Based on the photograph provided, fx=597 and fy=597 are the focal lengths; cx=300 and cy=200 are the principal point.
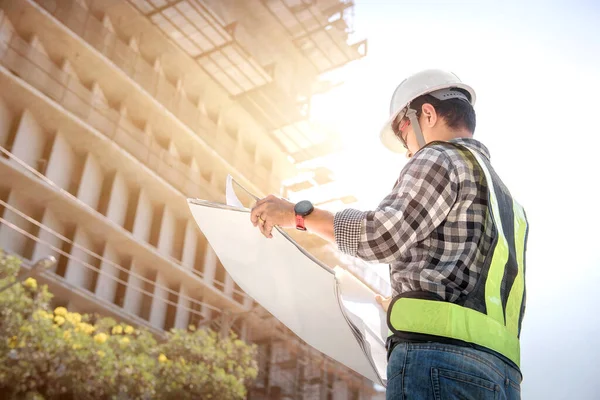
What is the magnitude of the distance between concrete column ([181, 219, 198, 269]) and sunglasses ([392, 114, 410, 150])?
61.0 feet

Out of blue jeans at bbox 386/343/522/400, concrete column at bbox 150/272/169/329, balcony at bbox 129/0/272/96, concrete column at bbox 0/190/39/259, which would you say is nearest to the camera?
blue jeans at bbox 386/343/522/400

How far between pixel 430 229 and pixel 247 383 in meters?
15.4

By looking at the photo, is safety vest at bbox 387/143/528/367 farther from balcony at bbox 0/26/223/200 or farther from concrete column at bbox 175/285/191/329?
concrete column at bbox 175/285/191/329

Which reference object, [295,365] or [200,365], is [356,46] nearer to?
[295,365]

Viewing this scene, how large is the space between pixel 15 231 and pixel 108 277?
10.6ft

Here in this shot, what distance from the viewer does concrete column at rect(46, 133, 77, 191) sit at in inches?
655

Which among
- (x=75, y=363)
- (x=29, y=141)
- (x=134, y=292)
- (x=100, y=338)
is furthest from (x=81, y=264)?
(x=75, y=363)

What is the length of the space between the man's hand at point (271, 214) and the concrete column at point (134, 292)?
16511 millimetres

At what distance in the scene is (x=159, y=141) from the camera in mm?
22016

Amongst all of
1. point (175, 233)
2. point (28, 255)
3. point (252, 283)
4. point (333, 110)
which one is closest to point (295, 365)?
point (175, 233)

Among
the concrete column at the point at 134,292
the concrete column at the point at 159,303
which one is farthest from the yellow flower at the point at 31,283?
the concrete column at the point at 159,303

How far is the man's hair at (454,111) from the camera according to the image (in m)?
2.03

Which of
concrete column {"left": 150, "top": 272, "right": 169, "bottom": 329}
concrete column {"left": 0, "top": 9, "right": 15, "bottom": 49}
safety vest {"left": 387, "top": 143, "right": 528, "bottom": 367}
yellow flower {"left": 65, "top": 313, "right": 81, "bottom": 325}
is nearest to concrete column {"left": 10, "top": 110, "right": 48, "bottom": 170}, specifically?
concrete column {"left": 0, "top": 9, "right": 15, "bottom": 49}

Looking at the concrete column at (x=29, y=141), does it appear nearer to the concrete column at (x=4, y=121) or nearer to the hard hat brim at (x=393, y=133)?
the concrete column at (x=4, y=121)
